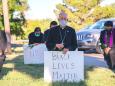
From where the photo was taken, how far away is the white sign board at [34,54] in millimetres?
19094

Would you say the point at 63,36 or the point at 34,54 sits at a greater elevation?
the point at 63,36

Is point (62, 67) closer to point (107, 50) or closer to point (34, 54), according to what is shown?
point (107, 50)

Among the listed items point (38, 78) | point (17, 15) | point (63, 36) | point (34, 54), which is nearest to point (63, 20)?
point (63, 36)

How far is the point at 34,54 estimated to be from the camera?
763 inches

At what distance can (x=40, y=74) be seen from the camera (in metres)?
14.2

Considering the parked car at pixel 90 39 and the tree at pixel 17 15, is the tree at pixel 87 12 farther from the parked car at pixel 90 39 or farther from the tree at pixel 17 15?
the parked car at pixel 90 39

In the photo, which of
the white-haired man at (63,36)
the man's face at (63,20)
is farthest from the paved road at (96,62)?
the man's face at (63,20)

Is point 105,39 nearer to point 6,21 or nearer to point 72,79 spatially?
point 72,79

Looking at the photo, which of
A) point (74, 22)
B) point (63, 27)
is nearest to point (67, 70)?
point (63, 27)

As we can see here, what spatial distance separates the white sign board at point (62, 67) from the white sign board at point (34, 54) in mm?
6675

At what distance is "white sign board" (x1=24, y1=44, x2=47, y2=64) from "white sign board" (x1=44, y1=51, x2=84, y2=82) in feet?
21.9

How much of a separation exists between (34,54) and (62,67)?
23.2ft

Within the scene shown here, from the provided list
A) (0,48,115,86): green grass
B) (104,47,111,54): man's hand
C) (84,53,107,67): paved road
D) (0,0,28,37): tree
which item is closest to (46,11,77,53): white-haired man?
(0,48,115,86): green grass

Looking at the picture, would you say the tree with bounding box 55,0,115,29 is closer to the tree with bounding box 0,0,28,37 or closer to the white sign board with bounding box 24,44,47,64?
the tree with bounding box 0,0,28,37
